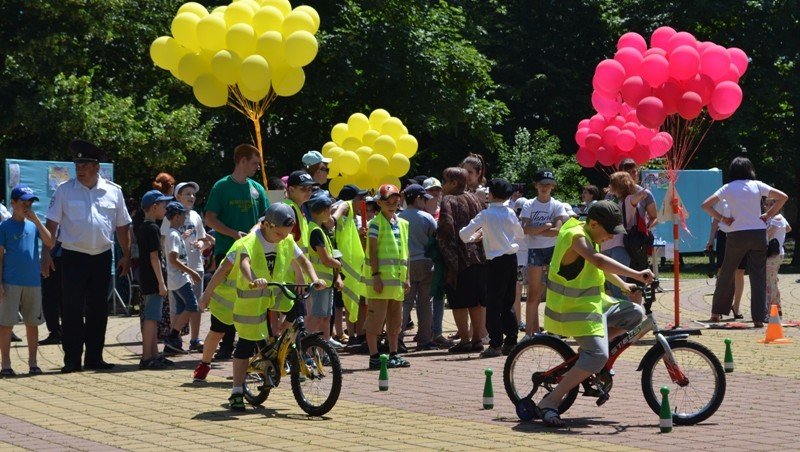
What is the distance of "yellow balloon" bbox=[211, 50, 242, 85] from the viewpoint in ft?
46.1

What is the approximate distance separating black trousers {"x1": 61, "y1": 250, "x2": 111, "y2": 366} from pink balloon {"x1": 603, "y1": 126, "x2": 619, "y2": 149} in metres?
11.5

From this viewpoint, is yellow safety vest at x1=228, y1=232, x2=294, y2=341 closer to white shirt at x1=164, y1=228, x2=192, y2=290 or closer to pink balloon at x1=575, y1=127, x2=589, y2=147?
white shirt at x1=164, y1=228, x2=192, y2=290

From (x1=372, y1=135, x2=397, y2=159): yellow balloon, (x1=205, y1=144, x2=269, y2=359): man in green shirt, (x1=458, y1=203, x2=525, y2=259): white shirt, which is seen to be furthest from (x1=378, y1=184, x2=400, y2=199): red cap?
(x1=372, y1=135, x2=397, y2=159): yellow balloon

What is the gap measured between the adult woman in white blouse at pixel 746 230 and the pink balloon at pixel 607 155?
242 inches

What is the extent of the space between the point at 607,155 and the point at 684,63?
7165 millimetres

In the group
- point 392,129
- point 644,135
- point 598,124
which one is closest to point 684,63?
point 392,129

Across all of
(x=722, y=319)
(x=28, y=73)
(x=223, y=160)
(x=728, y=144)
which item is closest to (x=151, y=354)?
(x=722, y=319)

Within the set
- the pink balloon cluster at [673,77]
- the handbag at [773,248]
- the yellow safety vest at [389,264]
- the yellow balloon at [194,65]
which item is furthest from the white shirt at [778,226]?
the yellow balloon at [194,65]

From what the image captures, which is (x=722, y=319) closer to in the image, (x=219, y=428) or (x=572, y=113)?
(x=219, y=428)

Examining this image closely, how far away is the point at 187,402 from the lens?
36.7 ft

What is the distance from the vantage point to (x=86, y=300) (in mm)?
13953

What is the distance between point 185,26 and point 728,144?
2771 cm

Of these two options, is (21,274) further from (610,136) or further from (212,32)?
(610,136)

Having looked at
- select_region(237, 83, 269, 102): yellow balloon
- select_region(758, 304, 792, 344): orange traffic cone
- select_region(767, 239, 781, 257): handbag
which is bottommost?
select_region(758, 304, 792, 344): orange traffic cone
